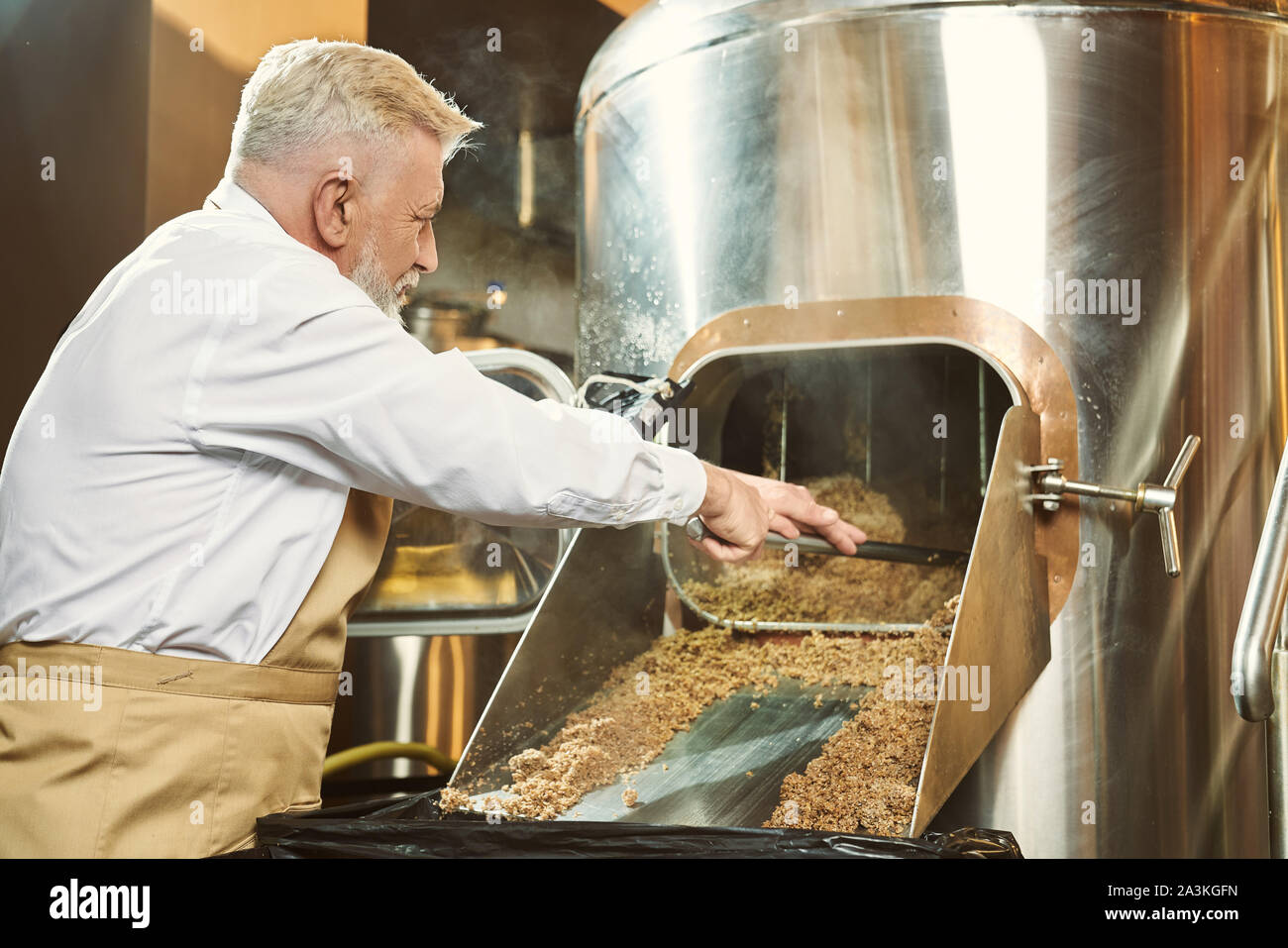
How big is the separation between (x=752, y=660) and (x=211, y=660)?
88cm

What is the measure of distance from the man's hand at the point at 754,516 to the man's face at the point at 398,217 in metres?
0.42

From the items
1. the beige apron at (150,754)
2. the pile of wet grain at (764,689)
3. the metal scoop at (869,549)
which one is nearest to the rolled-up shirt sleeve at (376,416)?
the beige apron at (150,754)

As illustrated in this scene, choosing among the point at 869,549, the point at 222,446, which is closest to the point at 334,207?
the point at 222,446

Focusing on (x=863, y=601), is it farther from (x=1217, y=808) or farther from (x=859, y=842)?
(x=859, y=842)

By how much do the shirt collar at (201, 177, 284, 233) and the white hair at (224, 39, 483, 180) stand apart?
0.02 meters

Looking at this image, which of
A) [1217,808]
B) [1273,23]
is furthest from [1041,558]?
[1273,23]

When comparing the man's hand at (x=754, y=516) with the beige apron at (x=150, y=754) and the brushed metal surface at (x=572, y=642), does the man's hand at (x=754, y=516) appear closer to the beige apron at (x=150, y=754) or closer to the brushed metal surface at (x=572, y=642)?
the brushed metal surface at (x=572, y=642)

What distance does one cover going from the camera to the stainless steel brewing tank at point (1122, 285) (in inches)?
58.4

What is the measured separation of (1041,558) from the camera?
4.86 feet

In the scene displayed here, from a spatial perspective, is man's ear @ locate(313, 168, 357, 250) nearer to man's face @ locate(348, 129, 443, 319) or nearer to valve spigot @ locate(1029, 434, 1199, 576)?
man's face @ locate(348, 129, 443, 319)

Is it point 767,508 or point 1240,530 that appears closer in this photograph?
point 767,508

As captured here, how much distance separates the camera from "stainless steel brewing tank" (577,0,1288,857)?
1482 mm

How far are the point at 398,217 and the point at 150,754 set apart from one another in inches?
23.6
